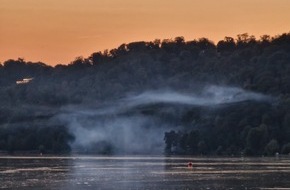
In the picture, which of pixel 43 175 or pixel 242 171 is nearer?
pixel 43 175

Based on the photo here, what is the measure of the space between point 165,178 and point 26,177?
1669cm

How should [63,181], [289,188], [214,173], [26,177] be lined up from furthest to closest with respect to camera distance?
[214,173] < [26,177] < [63,181] < [289,188]

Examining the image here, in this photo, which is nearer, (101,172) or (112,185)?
(112,185)

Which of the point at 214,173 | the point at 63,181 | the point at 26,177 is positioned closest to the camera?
the point at 63,181

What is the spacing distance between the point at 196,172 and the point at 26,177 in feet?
88.2

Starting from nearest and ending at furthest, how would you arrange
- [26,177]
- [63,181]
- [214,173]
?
[63,181] < [26,177] < [214,173]

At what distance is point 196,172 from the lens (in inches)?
6235

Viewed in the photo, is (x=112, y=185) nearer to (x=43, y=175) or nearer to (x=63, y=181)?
(x=63, y=181)

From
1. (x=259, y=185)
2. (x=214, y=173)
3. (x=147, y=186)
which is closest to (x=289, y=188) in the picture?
(x=259, y=185)

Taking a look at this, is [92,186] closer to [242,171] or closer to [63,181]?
[63,181]

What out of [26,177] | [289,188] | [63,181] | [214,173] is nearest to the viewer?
[289,188]

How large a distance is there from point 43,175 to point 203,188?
34775 mm

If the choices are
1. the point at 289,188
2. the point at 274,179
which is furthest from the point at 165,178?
the point at 289,188

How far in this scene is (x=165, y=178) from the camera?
458 feet
